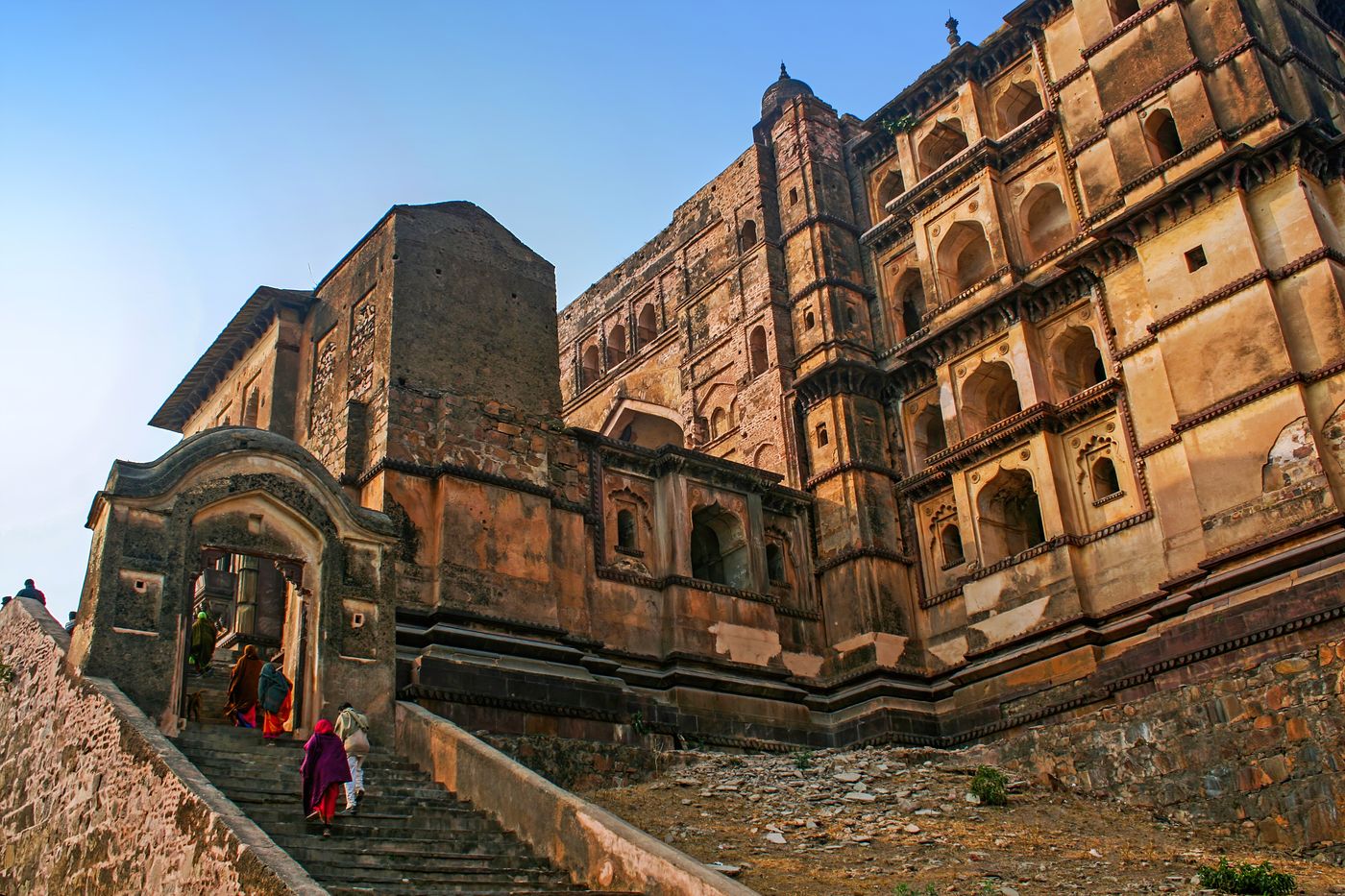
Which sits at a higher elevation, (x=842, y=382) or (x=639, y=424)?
(x=639, y=424)

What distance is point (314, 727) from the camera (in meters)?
11.8

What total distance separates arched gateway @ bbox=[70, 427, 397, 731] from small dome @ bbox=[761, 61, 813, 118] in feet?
61.4

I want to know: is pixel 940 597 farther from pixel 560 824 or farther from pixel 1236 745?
pixel 560 824

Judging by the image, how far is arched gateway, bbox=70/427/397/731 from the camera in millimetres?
12297

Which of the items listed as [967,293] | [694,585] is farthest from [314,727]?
[967,293]

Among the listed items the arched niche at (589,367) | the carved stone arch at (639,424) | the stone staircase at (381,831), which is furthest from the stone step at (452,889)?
the arched niche at (589,367)

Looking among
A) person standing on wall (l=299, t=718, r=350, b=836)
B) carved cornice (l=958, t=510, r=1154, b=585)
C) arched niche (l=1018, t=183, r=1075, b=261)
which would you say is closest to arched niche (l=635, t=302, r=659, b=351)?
arched niche (l=1018, t=183, r=1075, b=261)

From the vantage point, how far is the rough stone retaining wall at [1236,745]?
13023mm

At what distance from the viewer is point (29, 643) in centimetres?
1362

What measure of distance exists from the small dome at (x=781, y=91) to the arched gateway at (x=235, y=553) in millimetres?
18721

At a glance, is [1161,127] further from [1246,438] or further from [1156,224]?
[1246,438]

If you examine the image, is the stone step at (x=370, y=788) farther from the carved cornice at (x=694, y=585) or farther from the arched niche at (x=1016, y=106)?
the arched niche at (x=1016, y=106)

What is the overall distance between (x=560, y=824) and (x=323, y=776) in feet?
5.98

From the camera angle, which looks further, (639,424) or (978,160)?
(639,424)
